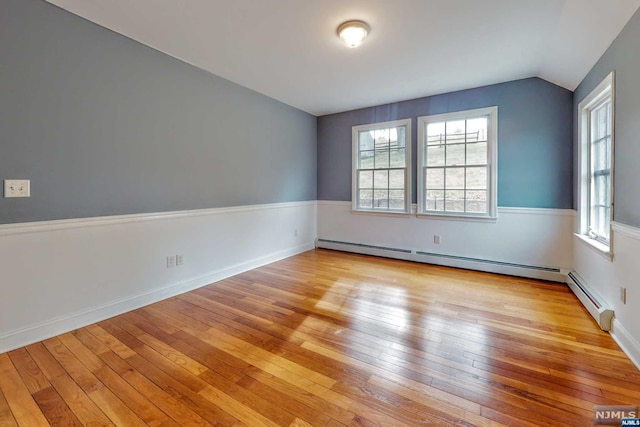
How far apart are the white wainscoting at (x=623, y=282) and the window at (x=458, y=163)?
1462mm

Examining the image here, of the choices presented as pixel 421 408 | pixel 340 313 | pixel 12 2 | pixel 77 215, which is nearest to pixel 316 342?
pixel 340 313

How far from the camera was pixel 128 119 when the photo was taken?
8.55ft

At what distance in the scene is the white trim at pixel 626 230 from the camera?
6.11ft

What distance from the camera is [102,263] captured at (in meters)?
2.45

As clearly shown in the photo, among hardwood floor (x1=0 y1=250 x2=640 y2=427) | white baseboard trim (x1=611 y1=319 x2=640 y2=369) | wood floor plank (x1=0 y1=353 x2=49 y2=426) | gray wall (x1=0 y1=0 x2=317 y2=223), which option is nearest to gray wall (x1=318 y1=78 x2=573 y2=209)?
hardwood floor (x1=0 y1=250 x2=640 y2=427)

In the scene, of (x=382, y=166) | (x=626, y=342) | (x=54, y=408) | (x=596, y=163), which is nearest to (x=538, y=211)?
(x=596, y=163)

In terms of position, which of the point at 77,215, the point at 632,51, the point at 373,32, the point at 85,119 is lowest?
the point at 77,215

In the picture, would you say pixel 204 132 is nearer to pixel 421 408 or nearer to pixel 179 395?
pixel 179 395

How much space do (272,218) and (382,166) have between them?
200 cm

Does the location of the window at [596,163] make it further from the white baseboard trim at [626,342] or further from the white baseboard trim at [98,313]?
the white baseboard trim at [98,313]

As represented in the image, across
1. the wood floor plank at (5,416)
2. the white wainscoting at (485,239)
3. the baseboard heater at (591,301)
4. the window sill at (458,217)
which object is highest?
the window sill at (458,217)

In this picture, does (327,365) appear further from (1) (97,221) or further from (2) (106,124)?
(2) (106,124)

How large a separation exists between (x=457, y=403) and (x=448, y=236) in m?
2.93

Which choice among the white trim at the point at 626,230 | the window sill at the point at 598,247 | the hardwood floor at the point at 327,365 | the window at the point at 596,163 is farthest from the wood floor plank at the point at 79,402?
the window at the point at 596,163
